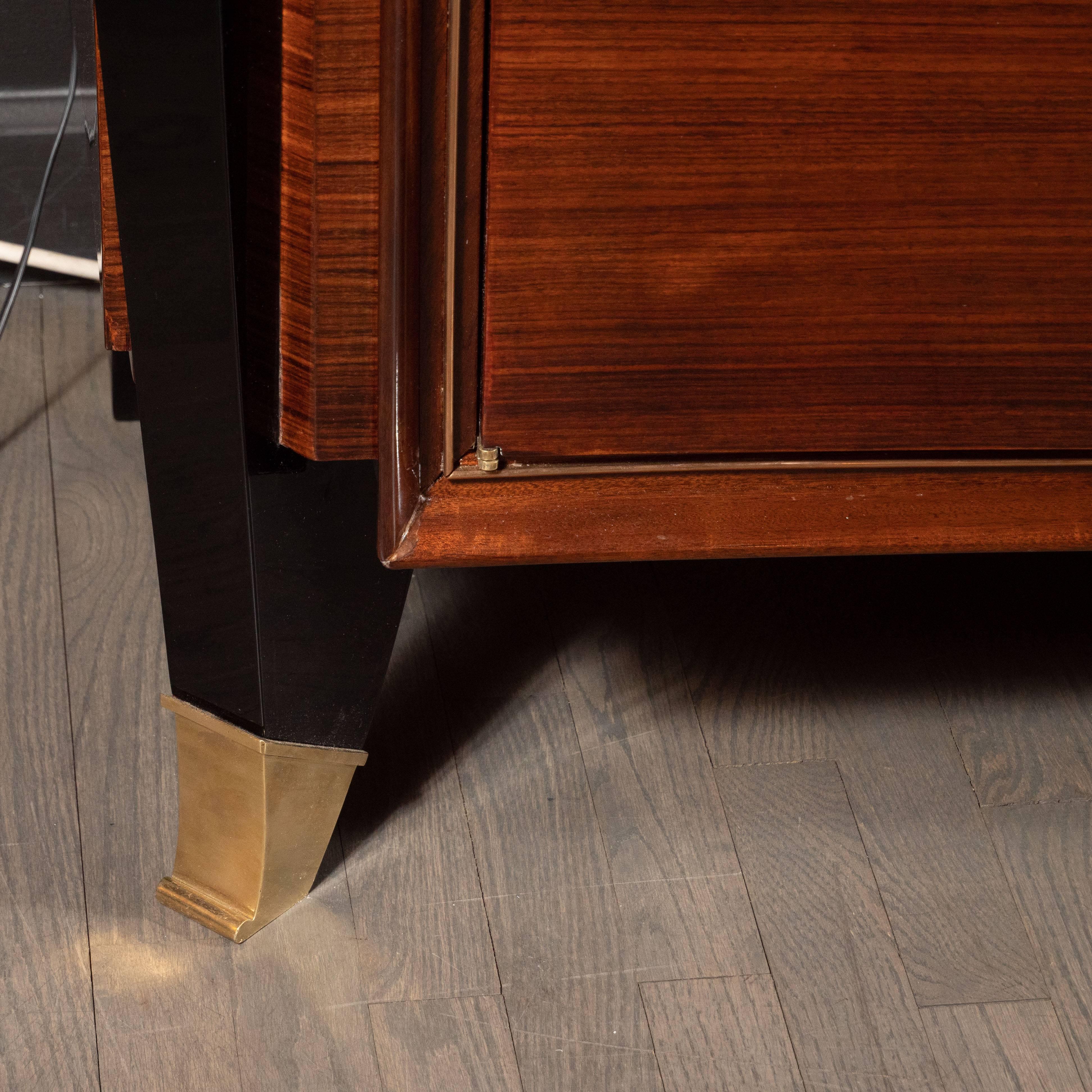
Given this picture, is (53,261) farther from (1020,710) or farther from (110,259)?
(1020,710)

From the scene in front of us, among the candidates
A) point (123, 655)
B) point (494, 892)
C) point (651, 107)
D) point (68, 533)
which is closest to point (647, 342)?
point (651, 107)

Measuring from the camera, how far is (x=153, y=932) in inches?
31.7

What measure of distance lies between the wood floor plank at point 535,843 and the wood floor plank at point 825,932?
0.09 m

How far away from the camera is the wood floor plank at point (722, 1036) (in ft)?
2.43

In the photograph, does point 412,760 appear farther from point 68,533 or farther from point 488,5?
→ point 488,5

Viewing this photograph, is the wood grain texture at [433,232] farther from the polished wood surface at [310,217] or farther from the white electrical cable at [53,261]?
the white electrical cable at [53,261]

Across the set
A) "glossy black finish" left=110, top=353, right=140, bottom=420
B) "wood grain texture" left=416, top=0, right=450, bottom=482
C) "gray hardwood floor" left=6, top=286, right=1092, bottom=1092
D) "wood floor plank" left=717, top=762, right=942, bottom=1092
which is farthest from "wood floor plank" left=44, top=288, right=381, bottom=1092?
"wood grain texture" left=416, top=0, right=450, bottom=482

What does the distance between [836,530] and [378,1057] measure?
1.24ft

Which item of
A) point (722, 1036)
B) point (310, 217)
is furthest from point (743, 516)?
point (722, 1036)

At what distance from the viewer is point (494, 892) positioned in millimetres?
836

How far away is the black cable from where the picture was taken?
4.21 feet

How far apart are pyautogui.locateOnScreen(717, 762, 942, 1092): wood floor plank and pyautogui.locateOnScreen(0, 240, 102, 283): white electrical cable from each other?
0.81 meters

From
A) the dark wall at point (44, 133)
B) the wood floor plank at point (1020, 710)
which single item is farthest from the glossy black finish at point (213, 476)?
the dark wall at point (44, 133)

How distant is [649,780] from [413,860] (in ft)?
0.54
